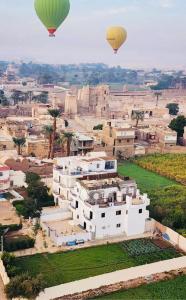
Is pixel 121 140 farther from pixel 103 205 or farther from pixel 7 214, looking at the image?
pixel 103 205

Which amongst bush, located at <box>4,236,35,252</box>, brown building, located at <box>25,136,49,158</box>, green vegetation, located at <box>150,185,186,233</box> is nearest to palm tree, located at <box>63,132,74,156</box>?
brown building, located at <box>25,136,49,158</box>

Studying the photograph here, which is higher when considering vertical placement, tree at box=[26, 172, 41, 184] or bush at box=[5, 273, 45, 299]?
tree at box=[26, 172, 41, 184]

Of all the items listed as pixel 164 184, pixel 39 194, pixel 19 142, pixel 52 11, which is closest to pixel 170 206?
pixel 164 184

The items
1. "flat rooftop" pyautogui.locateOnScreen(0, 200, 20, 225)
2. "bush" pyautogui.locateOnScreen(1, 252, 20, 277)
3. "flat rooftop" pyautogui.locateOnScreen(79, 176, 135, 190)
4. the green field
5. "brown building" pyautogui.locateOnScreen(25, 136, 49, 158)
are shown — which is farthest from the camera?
"brown building" pyautogui.locateOnScreen(25, 136, 49, 158)

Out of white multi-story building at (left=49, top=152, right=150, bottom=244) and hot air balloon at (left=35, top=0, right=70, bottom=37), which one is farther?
A: hot air balloon at (left=35, top=0, right=70, bottom=37)

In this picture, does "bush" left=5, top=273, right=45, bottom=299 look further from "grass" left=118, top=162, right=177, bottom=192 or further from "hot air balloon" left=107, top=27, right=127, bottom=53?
"hot air balloon" left=107, top=27, right=127, bottom=53

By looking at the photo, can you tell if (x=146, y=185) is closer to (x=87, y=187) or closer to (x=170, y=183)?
(x=170, y=183)
